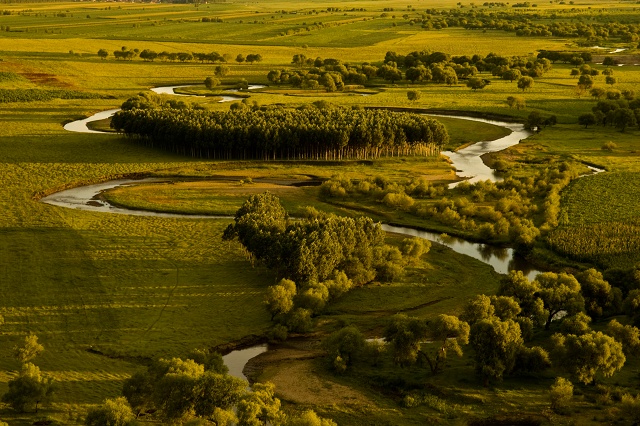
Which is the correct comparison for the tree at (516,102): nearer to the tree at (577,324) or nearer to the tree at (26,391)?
the tree at (577,324)

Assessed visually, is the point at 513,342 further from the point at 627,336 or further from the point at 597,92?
the point at 597,92

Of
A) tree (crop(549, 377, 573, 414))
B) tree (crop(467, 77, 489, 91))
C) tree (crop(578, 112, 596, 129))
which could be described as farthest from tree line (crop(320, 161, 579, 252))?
tree (crop(467, 77, 489, 91))

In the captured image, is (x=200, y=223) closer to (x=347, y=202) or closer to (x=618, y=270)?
(x=347, y=202)

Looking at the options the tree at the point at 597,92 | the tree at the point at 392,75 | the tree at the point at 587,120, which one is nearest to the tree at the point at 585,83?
the tree at the point at 597,92

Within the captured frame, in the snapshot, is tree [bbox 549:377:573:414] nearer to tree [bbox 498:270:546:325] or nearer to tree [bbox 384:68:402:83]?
tree [bbox 498:270:546:325]

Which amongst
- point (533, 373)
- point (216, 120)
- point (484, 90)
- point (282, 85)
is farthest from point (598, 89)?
point (533, 373)

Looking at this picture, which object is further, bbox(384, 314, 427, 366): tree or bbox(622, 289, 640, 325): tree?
bbox(622, 289, 640, 325): tree
